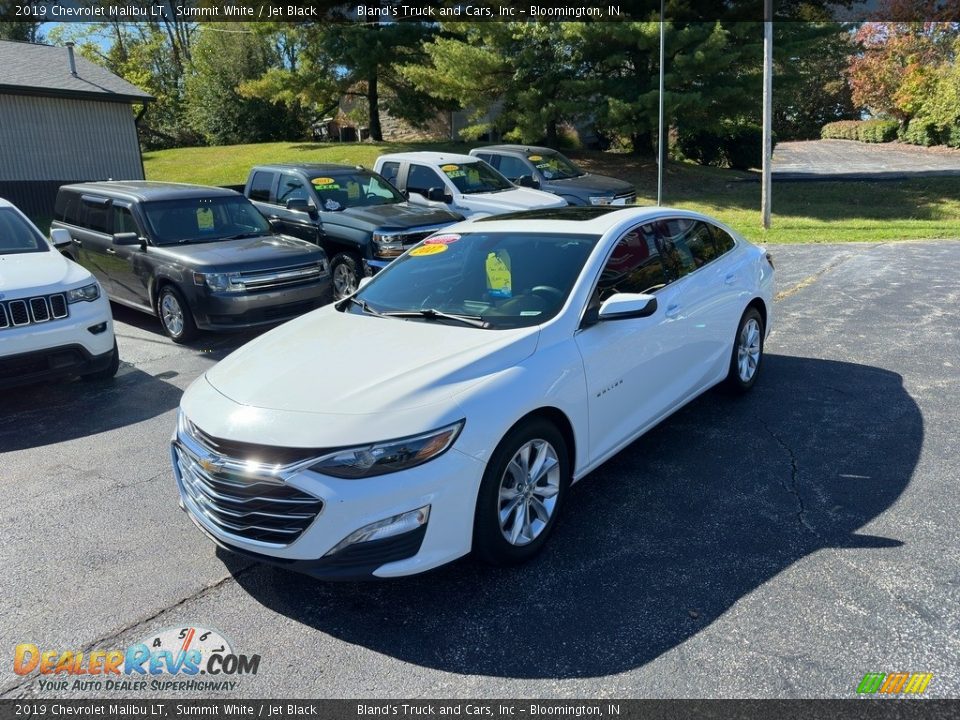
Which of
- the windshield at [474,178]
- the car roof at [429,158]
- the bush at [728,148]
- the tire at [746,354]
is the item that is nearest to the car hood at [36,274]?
the tire at [746,354]

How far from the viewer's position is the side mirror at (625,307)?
3980 mm

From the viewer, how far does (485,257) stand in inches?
186

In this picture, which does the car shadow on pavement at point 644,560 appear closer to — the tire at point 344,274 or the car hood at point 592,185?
the tire at point 344,274

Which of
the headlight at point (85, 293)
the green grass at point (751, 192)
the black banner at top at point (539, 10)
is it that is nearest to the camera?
the headlight at point (85, 293)

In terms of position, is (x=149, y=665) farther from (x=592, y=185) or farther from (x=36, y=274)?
(x=592, y=185)

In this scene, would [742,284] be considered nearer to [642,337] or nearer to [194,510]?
[642,337]

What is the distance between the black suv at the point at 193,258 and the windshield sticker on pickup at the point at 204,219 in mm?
12

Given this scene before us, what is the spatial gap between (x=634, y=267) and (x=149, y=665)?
3309 mm

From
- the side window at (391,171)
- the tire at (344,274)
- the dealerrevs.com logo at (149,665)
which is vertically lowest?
the dealerrevs.com logo at (149,665)

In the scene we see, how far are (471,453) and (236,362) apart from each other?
1.56 m

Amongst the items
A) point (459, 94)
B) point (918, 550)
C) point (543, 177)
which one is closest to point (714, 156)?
point (459, 94)

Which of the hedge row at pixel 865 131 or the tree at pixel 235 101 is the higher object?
the tree at pixel 235 101

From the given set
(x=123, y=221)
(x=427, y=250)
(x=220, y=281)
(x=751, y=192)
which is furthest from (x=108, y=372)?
(x=751, y=192)

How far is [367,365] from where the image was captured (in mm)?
3670
